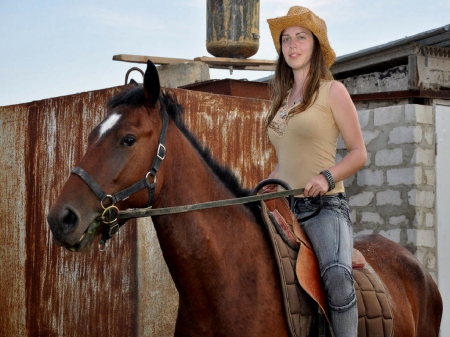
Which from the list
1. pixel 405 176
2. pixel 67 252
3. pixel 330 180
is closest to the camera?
pixel 330 180

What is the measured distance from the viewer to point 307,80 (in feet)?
10.8

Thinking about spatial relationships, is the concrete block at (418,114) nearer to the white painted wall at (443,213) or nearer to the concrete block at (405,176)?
the white painted wall at (443,213)

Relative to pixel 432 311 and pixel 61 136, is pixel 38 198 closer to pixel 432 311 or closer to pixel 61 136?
pixel 61 136

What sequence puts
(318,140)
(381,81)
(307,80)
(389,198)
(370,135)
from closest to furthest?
(318,140)
(307,80)
(389,198)
(370,135)
(381,81)

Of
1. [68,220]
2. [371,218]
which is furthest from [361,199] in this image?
[68,220]

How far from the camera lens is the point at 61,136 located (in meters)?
5.50

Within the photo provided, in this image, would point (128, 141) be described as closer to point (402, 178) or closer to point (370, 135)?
point (402, 178)

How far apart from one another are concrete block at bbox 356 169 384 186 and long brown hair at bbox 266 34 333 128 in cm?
386

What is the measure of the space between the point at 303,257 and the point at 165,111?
3.29 feet

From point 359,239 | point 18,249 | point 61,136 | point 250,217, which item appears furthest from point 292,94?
point 18,249

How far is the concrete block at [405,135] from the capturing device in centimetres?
693

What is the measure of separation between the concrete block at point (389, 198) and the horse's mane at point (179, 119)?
429cm

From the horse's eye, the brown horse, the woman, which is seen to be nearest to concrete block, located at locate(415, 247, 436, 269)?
the woman

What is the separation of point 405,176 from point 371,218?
69 centimetres
